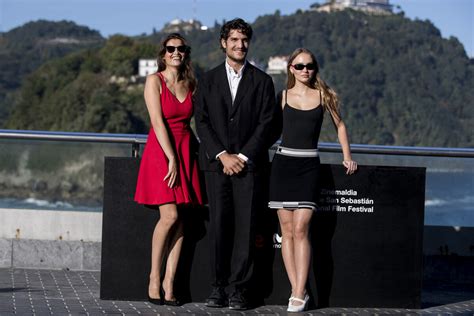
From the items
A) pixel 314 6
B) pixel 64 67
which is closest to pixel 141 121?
pixel 64 67

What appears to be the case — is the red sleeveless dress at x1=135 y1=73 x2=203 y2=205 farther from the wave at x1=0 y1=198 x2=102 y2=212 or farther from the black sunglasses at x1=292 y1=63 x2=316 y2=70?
the wave at x1=0 y1=198 x2=102 y2=212

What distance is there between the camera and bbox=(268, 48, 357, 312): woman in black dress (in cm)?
900

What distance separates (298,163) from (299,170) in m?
0.05

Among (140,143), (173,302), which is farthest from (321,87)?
(140,143)

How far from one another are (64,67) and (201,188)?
12571 centimetres

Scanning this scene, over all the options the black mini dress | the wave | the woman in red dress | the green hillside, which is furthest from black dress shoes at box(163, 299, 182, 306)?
the green hillside

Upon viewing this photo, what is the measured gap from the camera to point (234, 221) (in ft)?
29.8

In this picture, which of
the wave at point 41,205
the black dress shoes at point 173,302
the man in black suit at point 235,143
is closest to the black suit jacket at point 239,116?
the man in black suit at point 235,143

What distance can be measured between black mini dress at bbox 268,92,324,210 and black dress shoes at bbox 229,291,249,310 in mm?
680

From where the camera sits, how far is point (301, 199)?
9.00 m

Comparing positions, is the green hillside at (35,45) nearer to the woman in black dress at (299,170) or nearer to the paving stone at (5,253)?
the paving stone at (5,253)

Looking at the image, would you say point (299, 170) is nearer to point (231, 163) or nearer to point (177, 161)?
point (231, 163)

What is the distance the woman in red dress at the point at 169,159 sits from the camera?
8.99 meters

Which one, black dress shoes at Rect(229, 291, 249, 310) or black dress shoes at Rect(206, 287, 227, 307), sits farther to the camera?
black dress shoes at Rect(206, 287, 227, 307)
